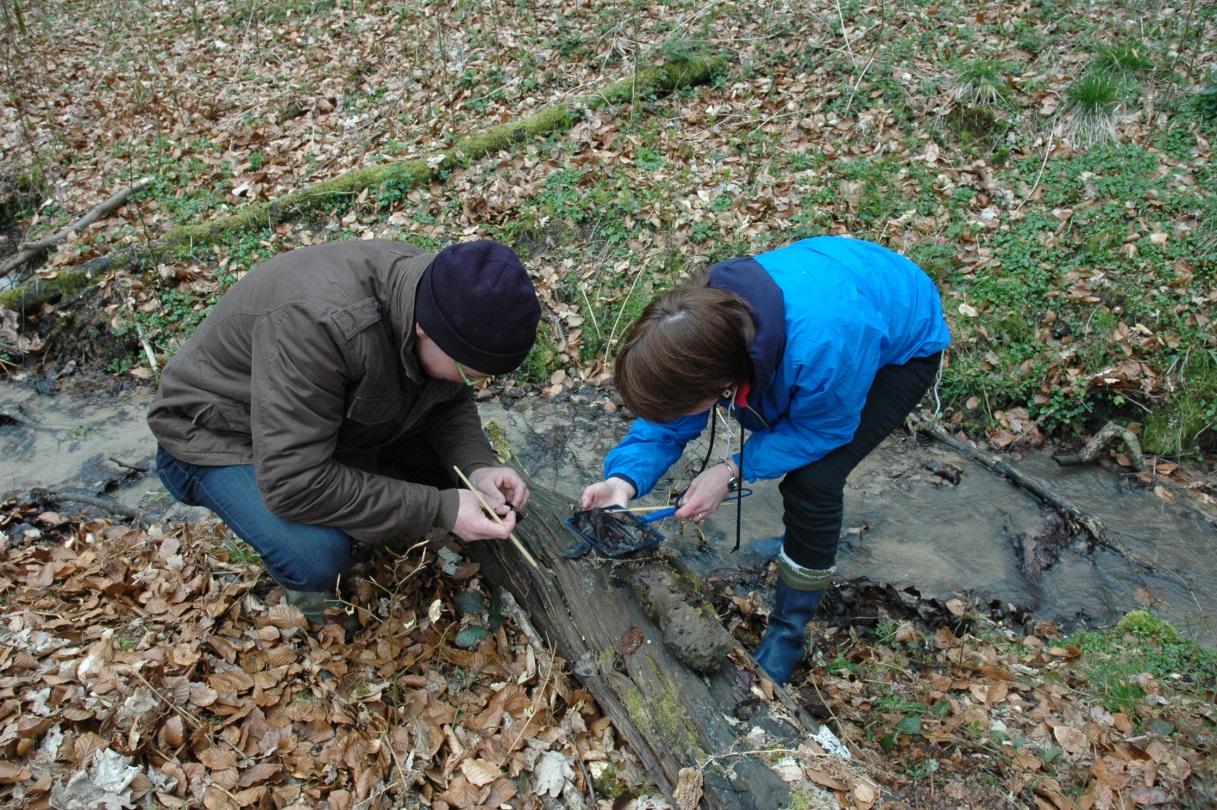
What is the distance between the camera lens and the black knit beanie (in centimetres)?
233

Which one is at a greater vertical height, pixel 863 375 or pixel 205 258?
pixel 863 375

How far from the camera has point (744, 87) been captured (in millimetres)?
6844

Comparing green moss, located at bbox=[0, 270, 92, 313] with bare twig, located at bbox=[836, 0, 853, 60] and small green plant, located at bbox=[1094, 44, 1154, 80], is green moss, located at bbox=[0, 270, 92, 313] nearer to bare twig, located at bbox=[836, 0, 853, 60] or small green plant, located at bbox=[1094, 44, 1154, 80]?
bare twig, located at bbox=[836, 0, 853, 60]

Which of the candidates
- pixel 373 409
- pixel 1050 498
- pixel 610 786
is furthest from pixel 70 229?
pixel 1050 498

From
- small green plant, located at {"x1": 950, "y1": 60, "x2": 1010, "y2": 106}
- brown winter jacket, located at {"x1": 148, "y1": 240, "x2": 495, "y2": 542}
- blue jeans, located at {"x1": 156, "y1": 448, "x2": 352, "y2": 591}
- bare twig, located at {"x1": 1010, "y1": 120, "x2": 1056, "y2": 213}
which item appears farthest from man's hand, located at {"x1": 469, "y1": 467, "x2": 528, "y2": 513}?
small green plant, located at {"x1": 950, "y1": 60, "x2": 1010, "y2": 106}

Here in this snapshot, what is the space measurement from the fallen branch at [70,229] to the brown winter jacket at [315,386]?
4674 millimetres

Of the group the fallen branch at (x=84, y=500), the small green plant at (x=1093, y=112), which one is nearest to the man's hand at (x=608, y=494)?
the fallen branch at (x=84, y=500)

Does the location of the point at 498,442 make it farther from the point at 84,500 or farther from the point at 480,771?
the point at 84,500

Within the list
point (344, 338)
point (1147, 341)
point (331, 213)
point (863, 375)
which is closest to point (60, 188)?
point (331, 213)

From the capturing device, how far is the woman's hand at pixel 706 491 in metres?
3.02

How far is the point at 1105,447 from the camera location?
4.52m

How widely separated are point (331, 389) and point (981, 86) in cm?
578

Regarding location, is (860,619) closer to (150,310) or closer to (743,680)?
(743,680)

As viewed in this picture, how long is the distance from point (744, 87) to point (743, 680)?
5.64m
